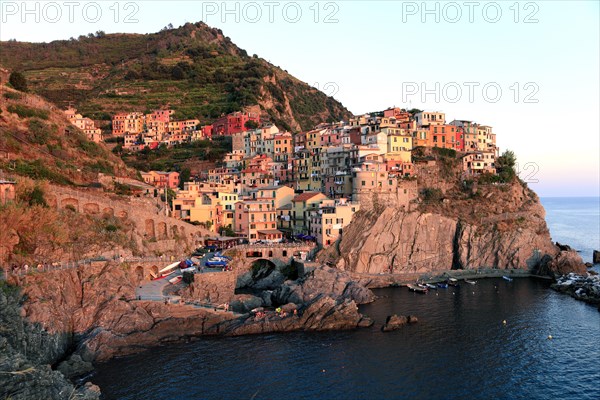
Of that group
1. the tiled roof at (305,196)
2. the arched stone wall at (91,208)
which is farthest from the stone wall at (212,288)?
the tiled roof at (305,196)

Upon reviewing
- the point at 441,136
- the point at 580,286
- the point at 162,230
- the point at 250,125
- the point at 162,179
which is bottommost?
the point at 580,286

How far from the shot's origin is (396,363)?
34812 millimetres

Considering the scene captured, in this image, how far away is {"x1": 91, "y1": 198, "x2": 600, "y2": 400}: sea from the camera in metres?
30.8

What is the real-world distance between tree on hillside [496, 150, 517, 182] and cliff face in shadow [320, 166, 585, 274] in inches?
196

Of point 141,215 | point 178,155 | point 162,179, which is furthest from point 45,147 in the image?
point 178,155

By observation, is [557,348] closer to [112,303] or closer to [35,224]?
[112,303]

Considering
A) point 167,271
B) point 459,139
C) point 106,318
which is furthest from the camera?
point 459,139

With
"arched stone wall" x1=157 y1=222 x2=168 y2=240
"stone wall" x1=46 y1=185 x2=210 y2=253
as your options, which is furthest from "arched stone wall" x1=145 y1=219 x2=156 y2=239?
"arched stone wall" x1=157 y1=222 x2=168 y2=240

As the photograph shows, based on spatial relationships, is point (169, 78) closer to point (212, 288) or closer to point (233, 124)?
point (233, 124)

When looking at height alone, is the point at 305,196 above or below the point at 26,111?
below

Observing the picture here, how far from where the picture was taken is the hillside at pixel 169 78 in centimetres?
11738

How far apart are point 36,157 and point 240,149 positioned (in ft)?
129

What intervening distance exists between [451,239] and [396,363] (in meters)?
33.3

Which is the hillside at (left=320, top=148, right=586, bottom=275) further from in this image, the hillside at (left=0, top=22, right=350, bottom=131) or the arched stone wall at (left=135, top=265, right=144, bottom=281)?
the hillside at (left=0, top=22, right=350, bottom=131)
